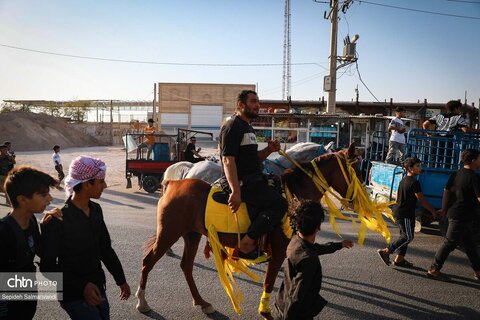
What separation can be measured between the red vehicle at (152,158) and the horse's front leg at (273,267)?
909cm

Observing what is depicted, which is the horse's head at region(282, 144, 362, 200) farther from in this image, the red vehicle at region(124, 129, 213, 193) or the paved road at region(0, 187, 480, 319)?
the red vehicle at region(124, 129, 213, 193)

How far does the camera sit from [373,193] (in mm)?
7914

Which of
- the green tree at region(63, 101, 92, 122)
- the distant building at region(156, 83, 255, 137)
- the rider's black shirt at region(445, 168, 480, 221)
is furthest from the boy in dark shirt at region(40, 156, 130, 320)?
the green tree at region(63, 101, 92, 122)

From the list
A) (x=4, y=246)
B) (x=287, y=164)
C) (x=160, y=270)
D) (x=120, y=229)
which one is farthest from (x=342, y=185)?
(x=120, y=229)

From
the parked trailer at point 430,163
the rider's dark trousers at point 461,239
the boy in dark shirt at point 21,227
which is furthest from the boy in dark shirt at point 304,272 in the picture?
the parked trailer at point 430,163

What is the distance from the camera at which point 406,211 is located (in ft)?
17.6

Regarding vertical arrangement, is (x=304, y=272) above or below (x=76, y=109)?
below

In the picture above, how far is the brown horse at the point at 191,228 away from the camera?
3.79 m

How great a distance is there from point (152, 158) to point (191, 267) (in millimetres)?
9138

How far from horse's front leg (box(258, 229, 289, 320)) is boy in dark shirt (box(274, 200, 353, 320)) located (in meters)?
0.97

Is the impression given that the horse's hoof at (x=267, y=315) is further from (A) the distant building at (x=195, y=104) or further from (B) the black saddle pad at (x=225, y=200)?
(A) the distant building at (x=195, y=104)

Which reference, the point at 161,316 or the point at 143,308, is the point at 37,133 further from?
the point at 161,316

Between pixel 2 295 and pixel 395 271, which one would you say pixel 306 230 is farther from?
pixel 395 271

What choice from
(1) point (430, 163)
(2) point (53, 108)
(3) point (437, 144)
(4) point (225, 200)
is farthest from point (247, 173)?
(2) point (53, 108)
